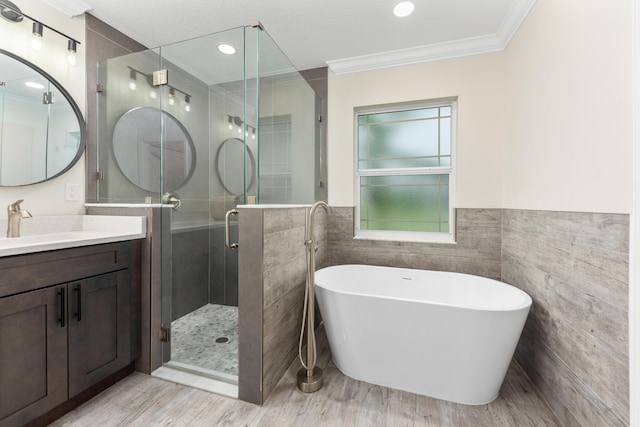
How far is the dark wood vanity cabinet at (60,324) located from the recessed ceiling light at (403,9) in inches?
92.6

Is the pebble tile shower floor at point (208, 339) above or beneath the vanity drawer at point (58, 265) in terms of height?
A: beneath

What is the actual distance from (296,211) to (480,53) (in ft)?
6.62

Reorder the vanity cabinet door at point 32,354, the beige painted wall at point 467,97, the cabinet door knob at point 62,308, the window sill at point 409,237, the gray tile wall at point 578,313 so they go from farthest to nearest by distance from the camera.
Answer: the window sill at point 409,237, the beige painted wall at point 467,97, the cabinet door knob at point 62,308, the vanity cabinet door at point 32,354, the gray tile wall at point 578,313

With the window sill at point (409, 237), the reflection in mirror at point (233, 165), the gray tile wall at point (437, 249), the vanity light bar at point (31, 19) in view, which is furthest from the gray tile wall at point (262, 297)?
the vanity light bar at point (31, 19)

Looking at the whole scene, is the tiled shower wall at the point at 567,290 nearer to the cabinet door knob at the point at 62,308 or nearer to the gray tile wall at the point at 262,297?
the gray tile wall at the point at 262,297

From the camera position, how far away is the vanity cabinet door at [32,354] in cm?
118

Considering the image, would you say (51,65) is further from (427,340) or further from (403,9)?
(427,340)

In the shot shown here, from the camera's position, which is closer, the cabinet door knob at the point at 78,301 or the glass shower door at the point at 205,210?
the cabinet door knob at the point at 78,301

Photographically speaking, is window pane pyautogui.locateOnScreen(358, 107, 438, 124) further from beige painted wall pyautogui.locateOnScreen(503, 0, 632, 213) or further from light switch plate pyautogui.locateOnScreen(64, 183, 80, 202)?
light switch plate pyautogui.locateOnScreen(64, 183, 80, 202)

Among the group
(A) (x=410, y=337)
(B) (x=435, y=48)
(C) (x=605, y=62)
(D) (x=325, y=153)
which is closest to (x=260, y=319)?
(A) (x=410, y=337)

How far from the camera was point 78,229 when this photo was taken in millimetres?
1946

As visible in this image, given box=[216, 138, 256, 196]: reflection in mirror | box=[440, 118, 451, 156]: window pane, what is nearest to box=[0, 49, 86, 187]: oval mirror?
box=[216, 138, 256, 196]: reflection in mirror

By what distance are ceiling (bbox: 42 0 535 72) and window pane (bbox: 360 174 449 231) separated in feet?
3.50

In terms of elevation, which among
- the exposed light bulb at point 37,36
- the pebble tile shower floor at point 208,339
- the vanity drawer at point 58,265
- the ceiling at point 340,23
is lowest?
the pebble tile shower floor at point 208,339
